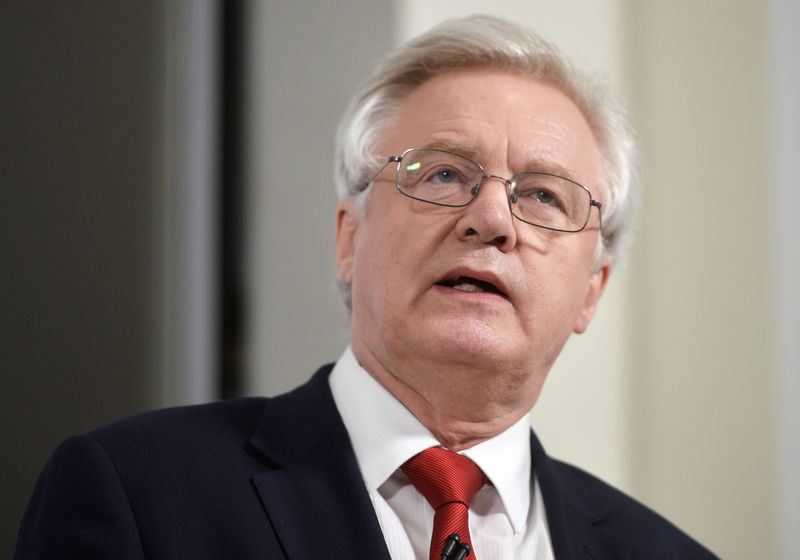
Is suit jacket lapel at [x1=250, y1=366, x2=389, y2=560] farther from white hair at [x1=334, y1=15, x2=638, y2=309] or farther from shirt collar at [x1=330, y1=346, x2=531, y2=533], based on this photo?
white hair at [x1=334, y1=15, x2=638, y2=309]

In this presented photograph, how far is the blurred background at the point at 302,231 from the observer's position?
210cm

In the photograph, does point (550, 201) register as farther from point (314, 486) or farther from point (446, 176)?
point (314, 486)

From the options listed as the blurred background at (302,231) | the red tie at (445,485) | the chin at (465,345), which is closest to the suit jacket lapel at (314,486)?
the red tie at (445,485)

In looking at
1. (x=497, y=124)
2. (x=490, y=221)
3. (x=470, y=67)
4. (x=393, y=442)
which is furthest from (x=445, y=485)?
(x=470, y=67)

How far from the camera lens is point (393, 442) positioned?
4.68 feet

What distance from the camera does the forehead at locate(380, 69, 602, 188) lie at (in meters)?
1.52

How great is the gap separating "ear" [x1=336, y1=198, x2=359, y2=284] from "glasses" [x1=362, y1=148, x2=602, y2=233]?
148mm

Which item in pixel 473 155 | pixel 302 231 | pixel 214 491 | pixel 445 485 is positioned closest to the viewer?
pixel 214 491

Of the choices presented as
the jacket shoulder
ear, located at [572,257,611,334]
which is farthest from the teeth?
the jacket shoulder

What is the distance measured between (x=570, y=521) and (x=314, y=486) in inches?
21.7

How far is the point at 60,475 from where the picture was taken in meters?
1.21

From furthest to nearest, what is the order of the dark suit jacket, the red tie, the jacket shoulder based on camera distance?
the jacket shoulder < the red tie < the dark suit jacket

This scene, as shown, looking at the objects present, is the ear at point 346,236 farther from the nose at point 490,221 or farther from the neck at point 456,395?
the nose at point 490,221

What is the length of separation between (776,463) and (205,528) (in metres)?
1.83
